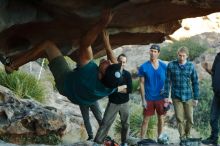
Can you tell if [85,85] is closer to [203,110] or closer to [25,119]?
[25,119]

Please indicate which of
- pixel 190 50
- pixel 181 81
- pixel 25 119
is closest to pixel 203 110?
pixel 190 50

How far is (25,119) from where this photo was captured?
400 inches

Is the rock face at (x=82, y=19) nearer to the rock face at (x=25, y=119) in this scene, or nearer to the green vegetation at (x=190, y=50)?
the rock face at (x=25, y=119)

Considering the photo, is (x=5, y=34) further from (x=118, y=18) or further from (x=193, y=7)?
(x=193, y=7)

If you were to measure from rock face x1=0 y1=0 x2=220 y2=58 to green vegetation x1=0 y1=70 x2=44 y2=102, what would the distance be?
5.45 m

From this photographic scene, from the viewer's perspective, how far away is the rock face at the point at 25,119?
10.1m

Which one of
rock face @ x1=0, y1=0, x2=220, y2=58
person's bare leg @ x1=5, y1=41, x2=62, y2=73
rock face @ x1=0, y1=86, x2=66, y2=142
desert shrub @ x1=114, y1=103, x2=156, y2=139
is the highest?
rock face @ x1=0, y1=0, x2=220, y2=58

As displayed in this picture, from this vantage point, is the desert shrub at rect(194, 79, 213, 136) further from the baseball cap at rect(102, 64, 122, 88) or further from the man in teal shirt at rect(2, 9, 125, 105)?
the baseball cap at rect(102, 64, 122, 88)

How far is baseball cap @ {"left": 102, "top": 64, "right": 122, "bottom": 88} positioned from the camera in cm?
745

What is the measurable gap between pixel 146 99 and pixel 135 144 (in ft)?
3.23

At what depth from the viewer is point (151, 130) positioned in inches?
570

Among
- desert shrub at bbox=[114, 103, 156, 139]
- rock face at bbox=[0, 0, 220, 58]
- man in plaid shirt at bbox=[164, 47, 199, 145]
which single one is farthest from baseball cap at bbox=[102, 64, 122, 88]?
desert shrub at bbox=[114, 103, 156, 139]

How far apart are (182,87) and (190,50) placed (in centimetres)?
1273

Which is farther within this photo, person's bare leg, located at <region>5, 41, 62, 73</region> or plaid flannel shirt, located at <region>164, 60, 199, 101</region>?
plaid flannel shirt, located at <region>164, 60, 199, 101</region>
